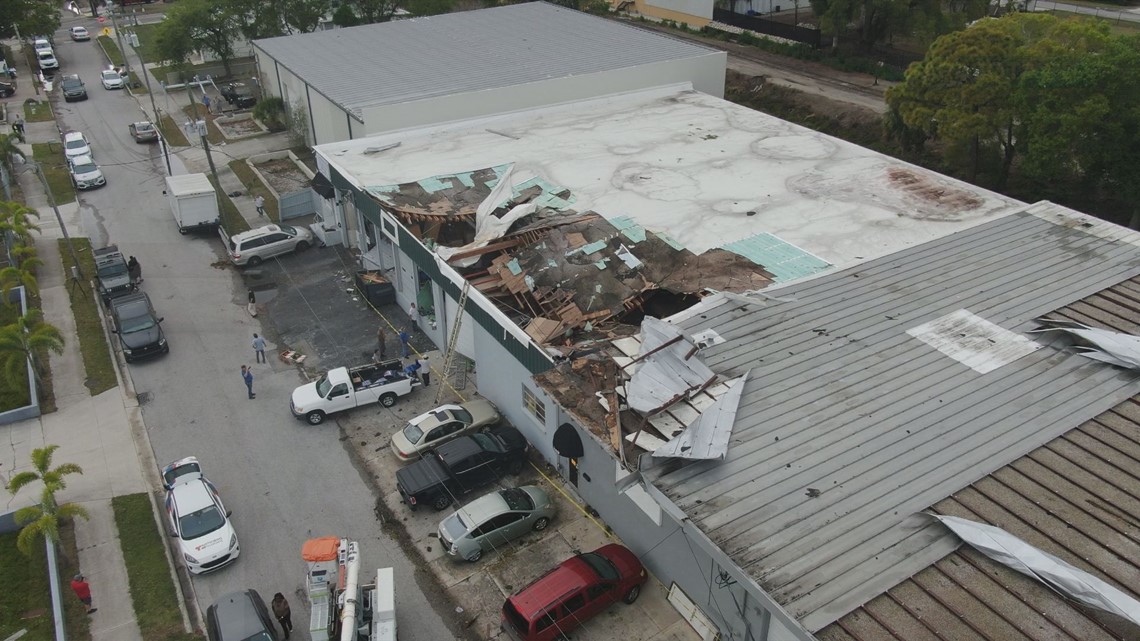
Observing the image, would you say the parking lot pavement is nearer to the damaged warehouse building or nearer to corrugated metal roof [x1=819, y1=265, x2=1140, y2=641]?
the damaged warehouse building

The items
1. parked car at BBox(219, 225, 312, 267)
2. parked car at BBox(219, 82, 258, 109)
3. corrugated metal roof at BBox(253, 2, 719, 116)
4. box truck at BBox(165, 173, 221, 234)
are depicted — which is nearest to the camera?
parked car at BBox(219, 225, 312, 267)

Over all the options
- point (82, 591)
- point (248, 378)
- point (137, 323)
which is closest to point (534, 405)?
point (248, 378)

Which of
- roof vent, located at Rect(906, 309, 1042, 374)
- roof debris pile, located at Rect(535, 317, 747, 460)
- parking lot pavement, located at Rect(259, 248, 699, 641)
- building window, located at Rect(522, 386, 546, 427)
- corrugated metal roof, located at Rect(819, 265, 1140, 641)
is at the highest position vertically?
roof vent, located at Rect(906, 309, 1042, 374)

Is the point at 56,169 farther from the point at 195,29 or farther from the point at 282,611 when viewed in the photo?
the point at 282,611

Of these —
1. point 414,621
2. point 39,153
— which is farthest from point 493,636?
point 39,153

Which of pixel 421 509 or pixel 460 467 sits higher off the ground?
pixel 460 467

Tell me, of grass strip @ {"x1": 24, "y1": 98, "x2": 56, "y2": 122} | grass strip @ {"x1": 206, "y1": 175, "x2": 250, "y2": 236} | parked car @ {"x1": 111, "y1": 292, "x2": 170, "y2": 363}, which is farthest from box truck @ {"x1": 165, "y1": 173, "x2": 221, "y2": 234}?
grass strip @ {"x1": 24, "y1": 98, "x2": 56, "y2": 122}

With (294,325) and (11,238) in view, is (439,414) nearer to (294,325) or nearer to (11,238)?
(294,325)
